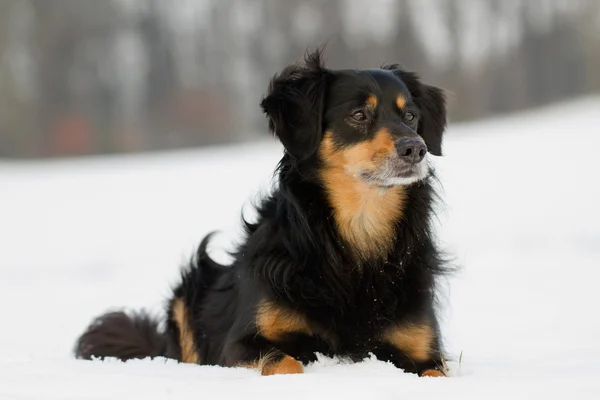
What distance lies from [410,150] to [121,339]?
8.04ft

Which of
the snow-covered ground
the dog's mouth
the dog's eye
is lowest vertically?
the snow-covered ground

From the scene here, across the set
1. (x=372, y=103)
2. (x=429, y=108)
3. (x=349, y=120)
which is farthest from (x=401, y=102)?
(x=429, y=108)

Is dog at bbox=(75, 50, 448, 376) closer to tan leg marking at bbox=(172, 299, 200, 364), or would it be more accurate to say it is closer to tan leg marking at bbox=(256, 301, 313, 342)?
tan leg marking at bbox=(256, 301, 313, 342)

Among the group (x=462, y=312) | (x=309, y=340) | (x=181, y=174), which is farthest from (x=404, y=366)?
(x=181, y=174)

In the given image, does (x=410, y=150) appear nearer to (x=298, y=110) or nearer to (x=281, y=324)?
(x=298, y=110)

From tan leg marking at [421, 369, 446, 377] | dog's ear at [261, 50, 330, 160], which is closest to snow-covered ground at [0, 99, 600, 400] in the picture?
tan leg marking at [421, 369, 446, 377]

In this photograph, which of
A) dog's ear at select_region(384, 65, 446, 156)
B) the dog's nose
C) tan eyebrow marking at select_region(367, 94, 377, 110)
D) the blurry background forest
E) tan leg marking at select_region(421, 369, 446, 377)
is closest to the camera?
tan leg marking at select_region(421, 369, 446, 377)

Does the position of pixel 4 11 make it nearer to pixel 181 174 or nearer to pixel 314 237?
pixel 181 174

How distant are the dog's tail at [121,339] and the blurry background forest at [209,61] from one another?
17363mm

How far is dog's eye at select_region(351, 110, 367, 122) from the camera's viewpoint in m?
3.89

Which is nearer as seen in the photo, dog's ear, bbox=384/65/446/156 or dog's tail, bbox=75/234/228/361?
dog's ear, bbox=384/65/446/156

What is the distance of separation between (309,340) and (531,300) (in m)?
4.04

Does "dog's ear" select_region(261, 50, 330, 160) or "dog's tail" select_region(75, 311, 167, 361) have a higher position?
"dog's ear" select_region(261, 50, 330, 160)

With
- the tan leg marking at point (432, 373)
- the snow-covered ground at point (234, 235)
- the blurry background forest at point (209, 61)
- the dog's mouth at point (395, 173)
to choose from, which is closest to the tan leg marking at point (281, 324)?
the snow-covered ground at point (234, 235)
